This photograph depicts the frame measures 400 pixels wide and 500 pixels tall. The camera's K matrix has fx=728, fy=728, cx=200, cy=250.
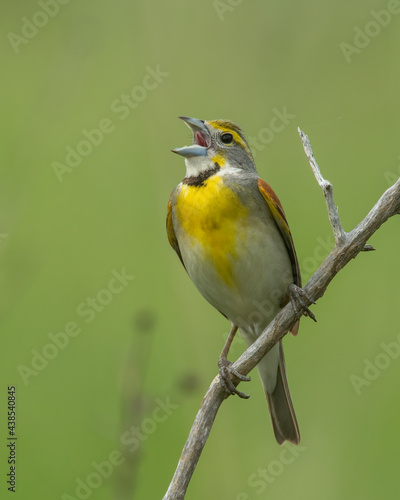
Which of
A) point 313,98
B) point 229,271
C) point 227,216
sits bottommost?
point 229,271

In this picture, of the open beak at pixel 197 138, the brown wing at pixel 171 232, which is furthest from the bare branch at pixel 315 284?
the brown wing at pixel 171 232

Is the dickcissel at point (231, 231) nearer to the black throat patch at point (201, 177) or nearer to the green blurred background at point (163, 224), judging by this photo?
the black throat patch at point (201, 177)

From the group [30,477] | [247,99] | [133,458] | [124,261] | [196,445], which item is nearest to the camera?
[133,458]

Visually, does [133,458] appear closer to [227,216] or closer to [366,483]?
[227,216]

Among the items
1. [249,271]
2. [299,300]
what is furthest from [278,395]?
[299,300]

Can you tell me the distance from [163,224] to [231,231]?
4.67ft

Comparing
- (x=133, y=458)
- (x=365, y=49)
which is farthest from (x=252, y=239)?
(x=365, y=49)

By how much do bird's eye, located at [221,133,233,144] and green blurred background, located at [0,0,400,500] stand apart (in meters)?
0.88

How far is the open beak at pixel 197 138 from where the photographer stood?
468 cm

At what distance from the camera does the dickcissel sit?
4.61 metres

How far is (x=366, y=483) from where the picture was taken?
4.91 metres

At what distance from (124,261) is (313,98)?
2140 millimetres

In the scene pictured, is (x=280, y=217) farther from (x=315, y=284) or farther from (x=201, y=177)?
(x=315, y=284)

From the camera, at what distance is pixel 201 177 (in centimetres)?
476
